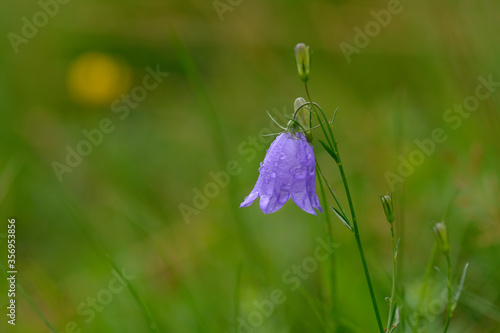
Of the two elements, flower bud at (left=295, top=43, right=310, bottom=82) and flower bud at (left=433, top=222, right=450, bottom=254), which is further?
flower bud at (left=295, top=43, right=310, bottom=82)

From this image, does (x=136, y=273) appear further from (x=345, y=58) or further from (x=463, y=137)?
(x=345, y=58)

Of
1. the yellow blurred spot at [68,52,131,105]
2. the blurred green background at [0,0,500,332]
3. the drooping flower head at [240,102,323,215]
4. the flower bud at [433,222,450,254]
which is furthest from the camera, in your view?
the yellow blurred spot at [68,52,131,105]

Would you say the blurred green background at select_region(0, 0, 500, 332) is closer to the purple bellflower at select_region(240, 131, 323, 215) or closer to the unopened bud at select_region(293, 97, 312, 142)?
→ the purple bellflower at select_region(240, 131, 323, 215)

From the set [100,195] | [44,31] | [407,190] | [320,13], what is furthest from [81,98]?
[407,190]

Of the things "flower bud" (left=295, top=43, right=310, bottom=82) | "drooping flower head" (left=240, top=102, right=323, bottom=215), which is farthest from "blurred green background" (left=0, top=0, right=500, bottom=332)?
"flower bud" (left=295, top=43, right=310, bottom=82)

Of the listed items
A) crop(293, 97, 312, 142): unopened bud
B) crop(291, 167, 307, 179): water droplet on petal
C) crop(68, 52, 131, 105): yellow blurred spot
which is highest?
crop(68, 52, 131, 105): yellow blurred spot

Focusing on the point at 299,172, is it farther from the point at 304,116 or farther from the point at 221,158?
the point at 221,158

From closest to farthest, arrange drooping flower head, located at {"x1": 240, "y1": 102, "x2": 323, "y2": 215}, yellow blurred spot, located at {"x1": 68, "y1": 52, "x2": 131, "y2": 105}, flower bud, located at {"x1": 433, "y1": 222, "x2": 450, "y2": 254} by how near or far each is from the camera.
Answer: flower bud, located at {"x1": 433, "y1": 222, "x2": 450, "y2": 254} → drooping flower head, located at {"x1": 240, "y1": 102, "x2": 323, "y2": 215} → yellow blurred spot, located at {"x1": 68, "y1": 52, "x2": 131, "y2": 105}

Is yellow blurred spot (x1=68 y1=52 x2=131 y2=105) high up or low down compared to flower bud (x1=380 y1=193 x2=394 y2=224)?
up
